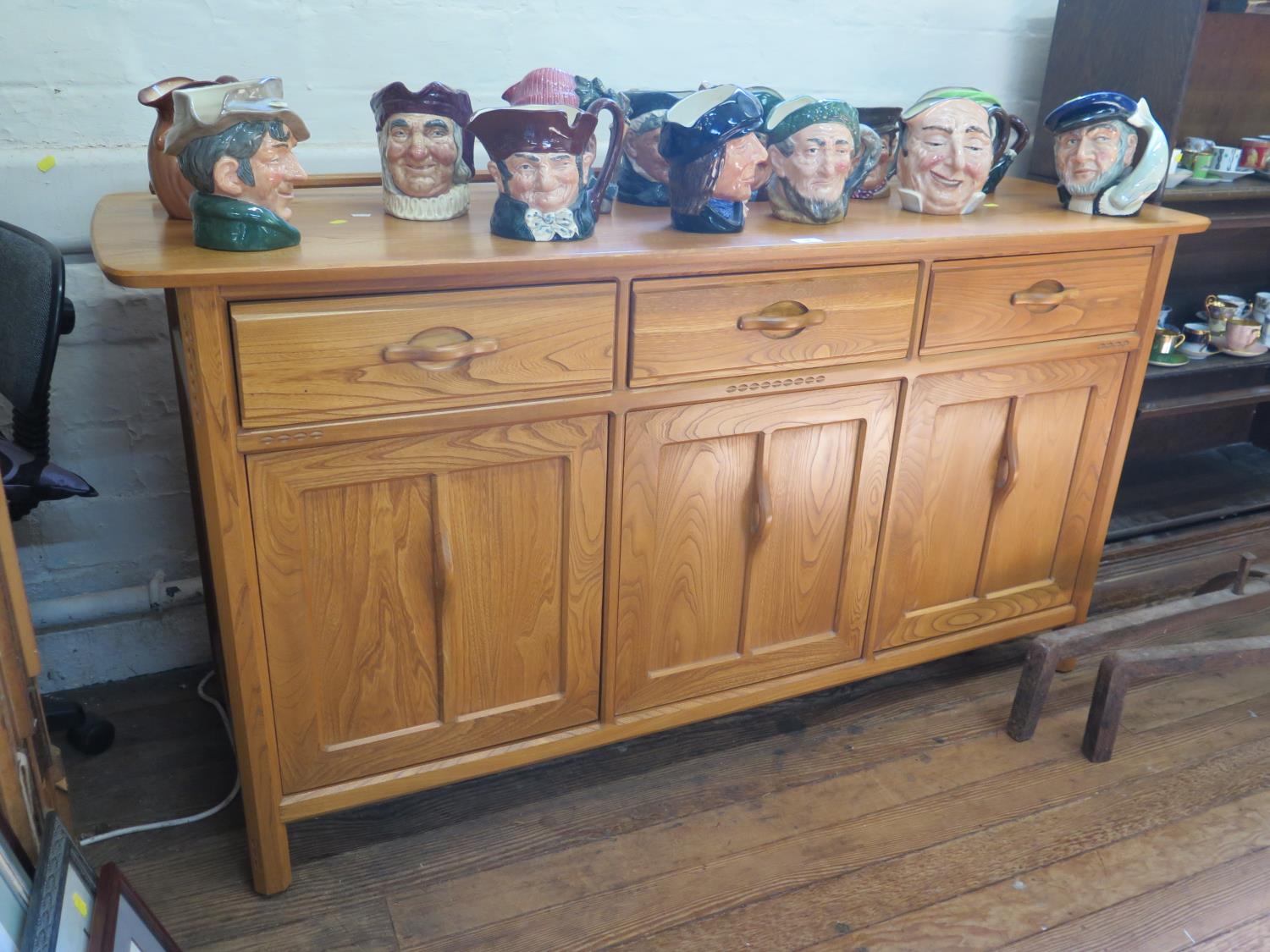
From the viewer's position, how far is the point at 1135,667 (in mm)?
1791

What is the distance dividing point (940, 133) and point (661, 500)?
745mm

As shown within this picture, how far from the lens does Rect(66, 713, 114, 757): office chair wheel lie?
173 cm

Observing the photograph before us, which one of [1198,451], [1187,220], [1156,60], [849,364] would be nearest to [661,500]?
[849,364]

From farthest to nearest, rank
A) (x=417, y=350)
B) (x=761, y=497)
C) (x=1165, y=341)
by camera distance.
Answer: (x=1165, y=341) < (x=761, y=497) < (x=417, y=350)

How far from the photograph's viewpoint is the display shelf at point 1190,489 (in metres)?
2.46

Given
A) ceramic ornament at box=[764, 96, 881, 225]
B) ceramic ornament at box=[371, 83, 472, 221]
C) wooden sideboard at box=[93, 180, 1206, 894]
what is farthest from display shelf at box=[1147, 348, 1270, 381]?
ceramic ornament at box=[371, 83, 472, 221]

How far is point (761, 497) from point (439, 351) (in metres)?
0.58

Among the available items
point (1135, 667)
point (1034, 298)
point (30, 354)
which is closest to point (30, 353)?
point (30, 354)

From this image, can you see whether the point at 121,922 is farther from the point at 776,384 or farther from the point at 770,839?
the point at 776,384

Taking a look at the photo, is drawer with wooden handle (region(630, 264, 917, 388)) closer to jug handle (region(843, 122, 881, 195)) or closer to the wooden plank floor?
jug handle (region(843, 122, 881, 195))

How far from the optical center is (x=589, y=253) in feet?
4.29

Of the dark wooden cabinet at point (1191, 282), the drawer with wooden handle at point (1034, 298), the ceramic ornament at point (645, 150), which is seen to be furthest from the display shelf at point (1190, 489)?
the ceramic ornament at point (645, 150)

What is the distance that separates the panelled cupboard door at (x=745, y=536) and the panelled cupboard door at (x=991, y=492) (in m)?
0.07

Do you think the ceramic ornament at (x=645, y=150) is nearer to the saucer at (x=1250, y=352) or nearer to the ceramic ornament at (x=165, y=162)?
the ceramic ornament at (x=165, y=162)
